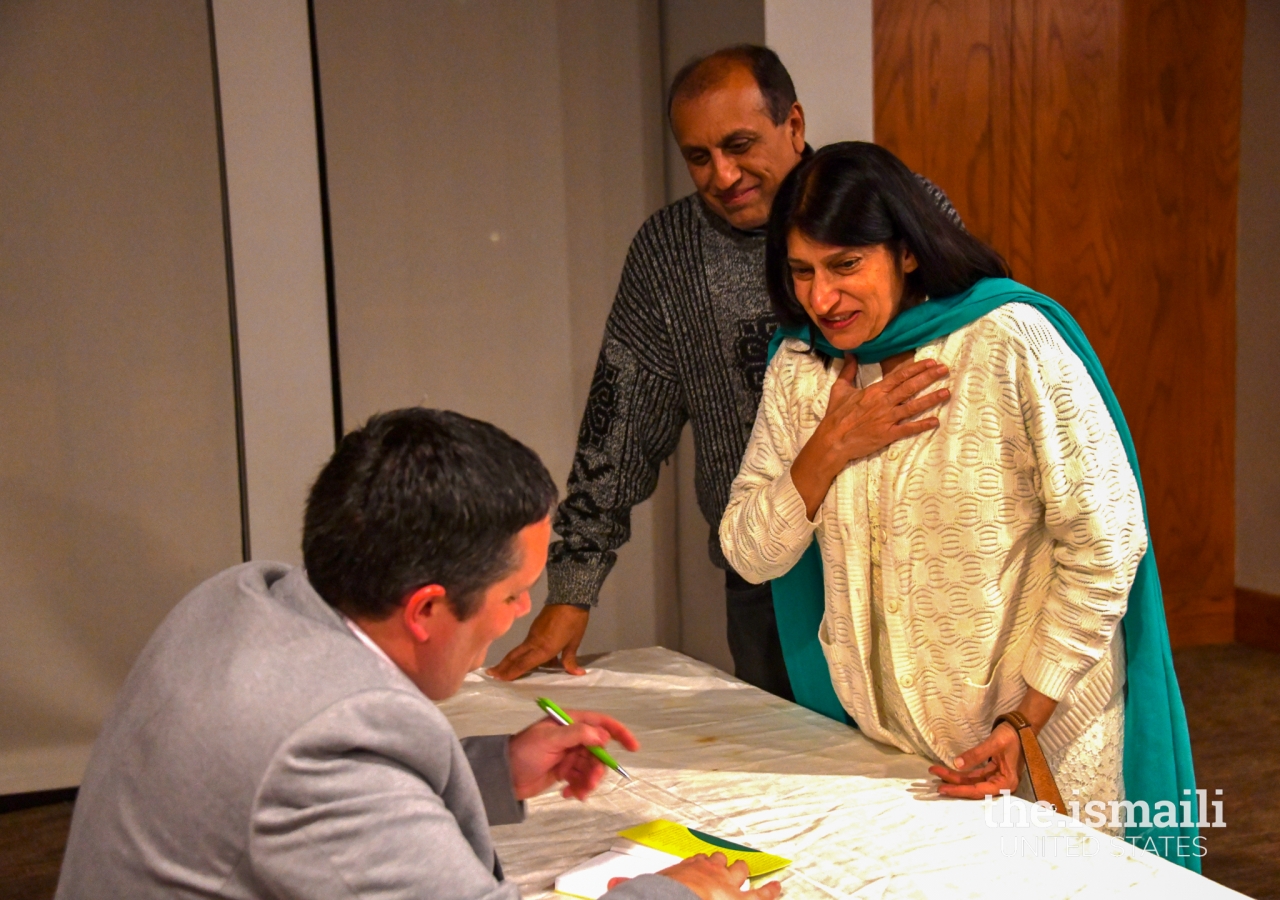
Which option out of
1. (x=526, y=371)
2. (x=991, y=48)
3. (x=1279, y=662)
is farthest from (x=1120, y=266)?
(x=526, y=371)

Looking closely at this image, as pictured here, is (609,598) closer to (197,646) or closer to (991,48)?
(991,48)

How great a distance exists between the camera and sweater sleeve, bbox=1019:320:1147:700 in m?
1.46

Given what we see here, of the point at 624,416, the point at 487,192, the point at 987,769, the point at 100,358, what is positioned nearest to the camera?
the point at 987,769

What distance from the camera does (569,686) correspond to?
2.04m

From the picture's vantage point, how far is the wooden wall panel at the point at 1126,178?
12.6 ft

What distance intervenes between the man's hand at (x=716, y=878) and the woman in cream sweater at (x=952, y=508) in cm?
36

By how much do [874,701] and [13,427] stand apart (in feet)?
9.12

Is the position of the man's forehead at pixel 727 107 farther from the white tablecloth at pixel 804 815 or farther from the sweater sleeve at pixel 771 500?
the white tablecloth at pixel 804 815

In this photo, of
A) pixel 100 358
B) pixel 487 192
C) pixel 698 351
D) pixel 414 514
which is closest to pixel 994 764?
pixel 414 514

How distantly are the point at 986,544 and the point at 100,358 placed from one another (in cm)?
279

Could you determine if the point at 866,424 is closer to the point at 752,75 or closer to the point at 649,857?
the point at 649,857

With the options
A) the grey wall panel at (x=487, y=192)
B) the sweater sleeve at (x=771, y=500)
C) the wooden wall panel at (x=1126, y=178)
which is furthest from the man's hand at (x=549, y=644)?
the wooden wall panel at (x=1126, y=178)

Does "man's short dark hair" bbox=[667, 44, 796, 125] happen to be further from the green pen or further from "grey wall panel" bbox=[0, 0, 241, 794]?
"grey wall panel" bbox=[0, 0, 241, 794]

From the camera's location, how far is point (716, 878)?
112 cm
